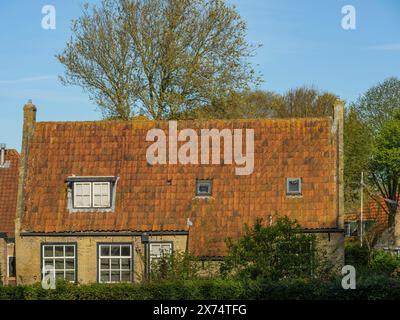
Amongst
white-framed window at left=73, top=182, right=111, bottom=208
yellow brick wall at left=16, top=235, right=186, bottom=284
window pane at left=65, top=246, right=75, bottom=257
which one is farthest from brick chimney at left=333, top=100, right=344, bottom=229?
window pane at left=65, top=246, right=75, bottom=257

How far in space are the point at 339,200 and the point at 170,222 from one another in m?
6.62

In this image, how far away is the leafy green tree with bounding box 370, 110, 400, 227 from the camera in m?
60.3

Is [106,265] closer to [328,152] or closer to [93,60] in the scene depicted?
[328,152]

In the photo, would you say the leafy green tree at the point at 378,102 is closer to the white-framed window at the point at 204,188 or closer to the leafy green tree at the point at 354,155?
the leafy green tree at the point at 354,155

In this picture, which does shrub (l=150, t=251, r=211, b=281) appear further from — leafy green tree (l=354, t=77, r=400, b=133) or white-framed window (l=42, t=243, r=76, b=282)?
leafy green tree (l=354, t=77, r=400, b=133)

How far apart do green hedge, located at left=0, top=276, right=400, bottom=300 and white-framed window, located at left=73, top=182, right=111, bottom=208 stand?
853 cm

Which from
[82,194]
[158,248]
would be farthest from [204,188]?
[82,194]

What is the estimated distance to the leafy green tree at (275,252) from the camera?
29.2m

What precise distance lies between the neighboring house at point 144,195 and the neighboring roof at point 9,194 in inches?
320

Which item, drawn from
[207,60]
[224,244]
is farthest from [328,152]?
[207,60]

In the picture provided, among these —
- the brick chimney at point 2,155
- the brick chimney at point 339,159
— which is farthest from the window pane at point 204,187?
the brick chimney at point 2,155

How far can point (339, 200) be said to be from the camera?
34.0m

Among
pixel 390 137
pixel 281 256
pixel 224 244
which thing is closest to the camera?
pixel 281 256
